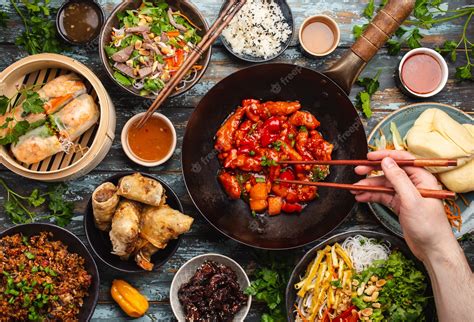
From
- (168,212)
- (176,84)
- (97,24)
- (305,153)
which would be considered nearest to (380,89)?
(305,153)

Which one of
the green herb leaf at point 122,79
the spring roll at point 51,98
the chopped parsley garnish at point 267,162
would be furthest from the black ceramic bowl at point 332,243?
the spring roll at point 51,98

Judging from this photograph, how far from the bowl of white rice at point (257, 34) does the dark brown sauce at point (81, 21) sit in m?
0.92

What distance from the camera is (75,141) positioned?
12.4ft

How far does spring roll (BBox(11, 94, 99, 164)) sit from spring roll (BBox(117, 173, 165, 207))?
481mm

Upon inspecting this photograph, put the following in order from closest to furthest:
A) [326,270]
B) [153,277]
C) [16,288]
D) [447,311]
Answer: [447,311]
[16,288]
[326,270]
[153,277]

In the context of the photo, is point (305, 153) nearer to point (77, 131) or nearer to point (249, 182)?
point (249, 182)

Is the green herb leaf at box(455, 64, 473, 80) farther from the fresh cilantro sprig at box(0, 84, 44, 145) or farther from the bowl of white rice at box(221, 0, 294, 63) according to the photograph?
the fresh cilantro sprig at box(0, 84, 44, 145)

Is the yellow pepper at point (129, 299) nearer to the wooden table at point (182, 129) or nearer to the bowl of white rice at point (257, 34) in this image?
the wooden table at point (182, 129)

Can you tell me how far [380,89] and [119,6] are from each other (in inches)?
79.9

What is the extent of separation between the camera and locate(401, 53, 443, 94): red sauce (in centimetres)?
400

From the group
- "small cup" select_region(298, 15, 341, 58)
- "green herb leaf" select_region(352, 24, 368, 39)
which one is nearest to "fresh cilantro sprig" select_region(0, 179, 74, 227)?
"small cup" select_region(298, 15, 341, 58)

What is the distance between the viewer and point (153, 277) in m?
3.95

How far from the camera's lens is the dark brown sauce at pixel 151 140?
3.82 metres

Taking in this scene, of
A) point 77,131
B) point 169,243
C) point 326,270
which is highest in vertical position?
point 77,131
